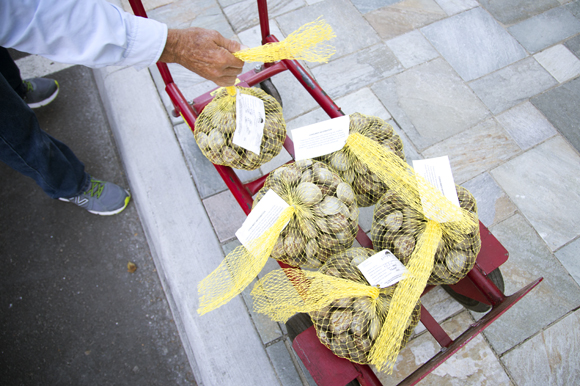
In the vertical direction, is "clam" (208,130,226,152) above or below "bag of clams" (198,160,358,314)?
above

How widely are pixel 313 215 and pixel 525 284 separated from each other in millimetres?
1556

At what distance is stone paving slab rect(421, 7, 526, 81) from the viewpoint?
266 centimetres

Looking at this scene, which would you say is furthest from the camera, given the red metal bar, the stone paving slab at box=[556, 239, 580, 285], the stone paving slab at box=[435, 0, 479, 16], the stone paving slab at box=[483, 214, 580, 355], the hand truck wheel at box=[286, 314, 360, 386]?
the stone paving slab at box=[435, 0, 479, 16]

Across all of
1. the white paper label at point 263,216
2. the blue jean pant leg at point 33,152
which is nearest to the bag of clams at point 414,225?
the white paper label at point 263,216

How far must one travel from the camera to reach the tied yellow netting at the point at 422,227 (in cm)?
109

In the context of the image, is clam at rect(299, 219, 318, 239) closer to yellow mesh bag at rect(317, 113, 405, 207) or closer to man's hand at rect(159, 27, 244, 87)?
yellow mesh bag at rect(317, 113, 405, 207)

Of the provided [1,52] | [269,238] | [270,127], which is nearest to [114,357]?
[269,238]

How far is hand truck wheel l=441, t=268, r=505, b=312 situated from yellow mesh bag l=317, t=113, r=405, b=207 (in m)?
0.71

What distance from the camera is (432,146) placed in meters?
2.36

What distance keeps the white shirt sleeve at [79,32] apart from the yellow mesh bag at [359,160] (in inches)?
34.3

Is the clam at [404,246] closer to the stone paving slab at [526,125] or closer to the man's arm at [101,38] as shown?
the man's arm at [101,38]

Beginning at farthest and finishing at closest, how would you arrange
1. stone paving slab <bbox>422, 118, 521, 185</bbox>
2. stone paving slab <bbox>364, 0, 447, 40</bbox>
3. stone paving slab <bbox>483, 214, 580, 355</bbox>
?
stone paving slab <bbox>364, 0, 447, 40</bbox>, stone paving slab <bbox>422, 118, 521, 185</bbox>, stone paving slab <bbox>483, 214, 580, 355</bbox>

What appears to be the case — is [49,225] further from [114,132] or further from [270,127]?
[270,127]

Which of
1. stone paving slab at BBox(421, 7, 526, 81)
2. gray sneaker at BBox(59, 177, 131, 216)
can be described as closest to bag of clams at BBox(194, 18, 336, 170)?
gray sneaker at BBox(59, 177, 131, 216)
